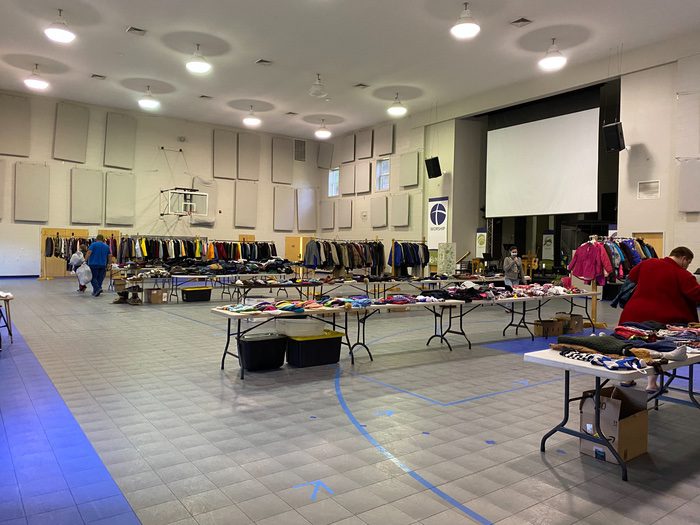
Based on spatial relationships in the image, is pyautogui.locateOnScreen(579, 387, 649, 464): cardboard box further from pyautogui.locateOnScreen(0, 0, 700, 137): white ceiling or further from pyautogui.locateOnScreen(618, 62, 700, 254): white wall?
pyautogui.locateOnScreen(618, 62, 700, 254): white wall

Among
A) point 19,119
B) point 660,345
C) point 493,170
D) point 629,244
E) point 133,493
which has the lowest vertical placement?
point 133,493

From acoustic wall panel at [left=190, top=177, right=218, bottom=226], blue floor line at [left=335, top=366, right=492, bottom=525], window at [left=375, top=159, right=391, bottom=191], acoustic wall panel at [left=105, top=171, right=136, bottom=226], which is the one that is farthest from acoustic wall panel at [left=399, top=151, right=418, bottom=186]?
blue floor line at [left=335, top=366, right=492, bottom=525]

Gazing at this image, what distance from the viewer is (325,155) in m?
21.6

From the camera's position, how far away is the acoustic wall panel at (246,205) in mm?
19984

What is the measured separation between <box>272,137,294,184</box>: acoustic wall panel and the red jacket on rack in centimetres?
1769

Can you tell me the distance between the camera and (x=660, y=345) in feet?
11.4

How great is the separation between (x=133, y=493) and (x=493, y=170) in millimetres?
14439

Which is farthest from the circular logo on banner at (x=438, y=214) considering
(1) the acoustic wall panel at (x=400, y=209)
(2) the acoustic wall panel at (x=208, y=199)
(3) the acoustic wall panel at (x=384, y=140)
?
(2) the acoustic wall panel at (x=208, y=199)

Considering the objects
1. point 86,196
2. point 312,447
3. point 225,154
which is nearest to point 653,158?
point 312,447

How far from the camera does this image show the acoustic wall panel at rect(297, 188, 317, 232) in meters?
21.6

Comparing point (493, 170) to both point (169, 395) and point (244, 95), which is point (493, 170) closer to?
point (244, 95)

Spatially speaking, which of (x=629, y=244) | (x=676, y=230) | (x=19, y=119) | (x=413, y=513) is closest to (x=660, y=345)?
(x=413, y=513)

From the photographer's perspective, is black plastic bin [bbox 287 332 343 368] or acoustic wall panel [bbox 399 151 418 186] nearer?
black plastic bin [bbox 287 332 343 368]

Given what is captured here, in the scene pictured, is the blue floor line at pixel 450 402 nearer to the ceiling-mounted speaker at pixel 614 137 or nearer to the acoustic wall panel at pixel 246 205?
the ceiling-mounted speaker at pixel 614 137
